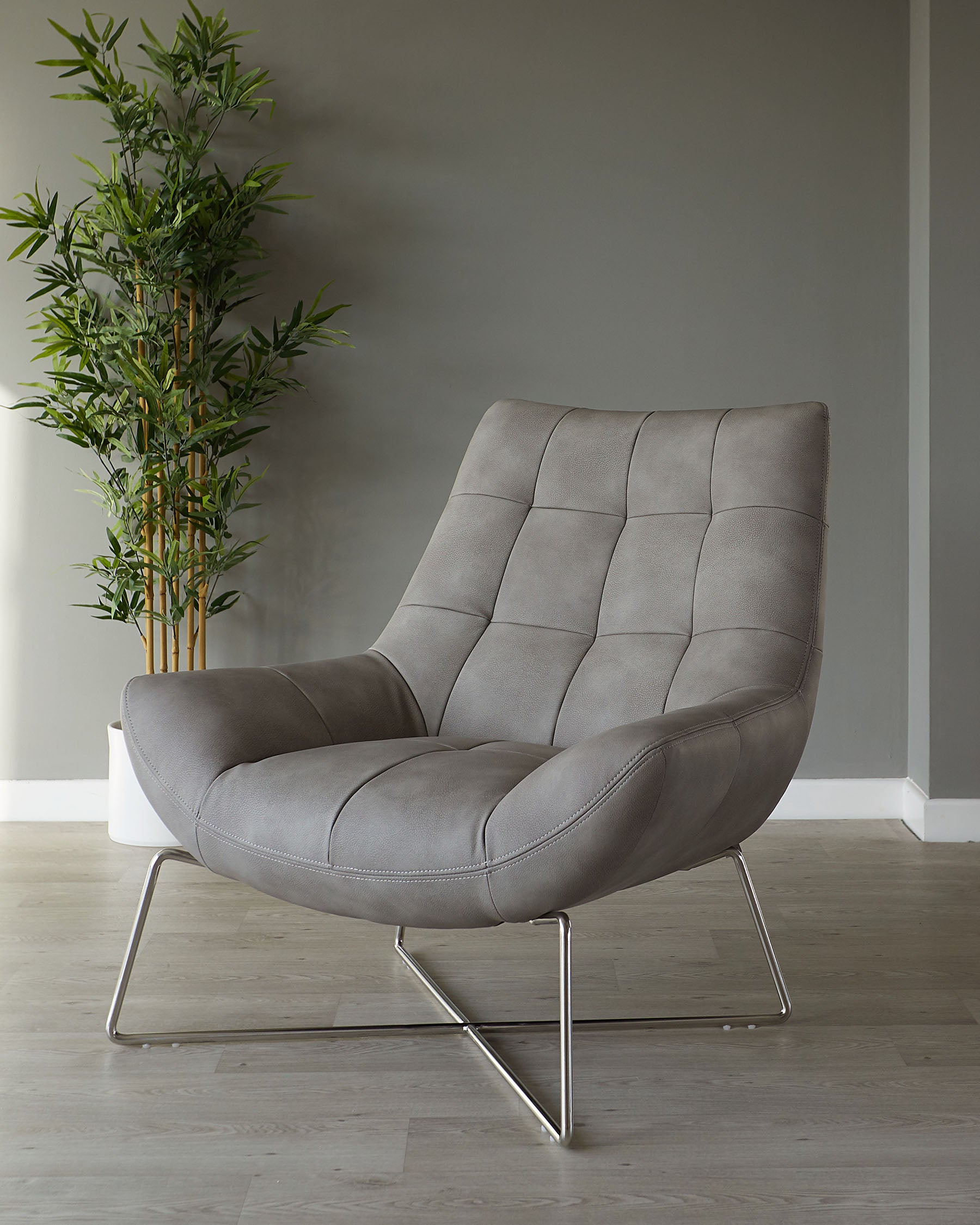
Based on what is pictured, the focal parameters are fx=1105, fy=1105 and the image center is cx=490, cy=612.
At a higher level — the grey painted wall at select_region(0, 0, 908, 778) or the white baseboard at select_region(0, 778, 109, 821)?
the grey painted wall at select_region(0, 0, 908, 778)

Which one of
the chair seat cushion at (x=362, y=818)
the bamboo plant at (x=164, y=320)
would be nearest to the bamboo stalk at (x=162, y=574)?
the bamboo plant at (x=164, y=320)

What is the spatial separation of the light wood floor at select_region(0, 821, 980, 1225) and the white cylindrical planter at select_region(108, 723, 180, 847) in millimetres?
309

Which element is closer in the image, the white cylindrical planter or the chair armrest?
the chair armrest

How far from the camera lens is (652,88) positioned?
2785 mm

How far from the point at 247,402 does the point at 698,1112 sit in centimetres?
181

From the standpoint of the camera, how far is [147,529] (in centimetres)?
259

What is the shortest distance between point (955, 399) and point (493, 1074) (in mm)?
1952

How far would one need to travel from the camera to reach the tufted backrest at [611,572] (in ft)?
5.58

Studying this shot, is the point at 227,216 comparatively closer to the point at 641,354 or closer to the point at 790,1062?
the point at 641,354

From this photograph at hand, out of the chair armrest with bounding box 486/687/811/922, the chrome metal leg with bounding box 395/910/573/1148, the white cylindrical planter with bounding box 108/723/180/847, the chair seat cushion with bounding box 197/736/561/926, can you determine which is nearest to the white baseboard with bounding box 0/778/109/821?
the white cylindrical planter with bounding box 108/723/180/847

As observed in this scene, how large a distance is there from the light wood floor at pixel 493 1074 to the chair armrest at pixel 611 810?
32 centimetres

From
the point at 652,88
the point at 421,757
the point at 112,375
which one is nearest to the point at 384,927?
the point at 421,757

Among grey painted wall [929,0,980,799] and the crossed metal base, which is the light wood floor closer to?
the crossed metal base

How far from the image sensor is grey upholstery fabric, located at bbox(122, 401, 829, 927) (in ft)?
4.15
